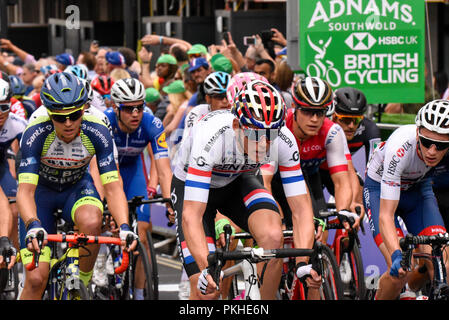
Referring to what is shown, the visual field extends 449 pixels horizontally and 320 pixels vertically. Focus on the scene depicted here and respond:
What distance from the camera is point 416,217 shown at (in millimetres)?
8180

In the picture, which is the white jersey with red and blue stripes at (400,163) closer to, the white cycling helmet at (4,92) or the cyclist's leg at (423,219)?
the cyclist's leg at (423,219)

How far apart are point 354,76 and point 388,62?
1.50 feet

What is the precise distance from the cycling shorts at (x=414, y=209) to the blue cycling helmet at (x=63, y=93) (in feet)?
8.30

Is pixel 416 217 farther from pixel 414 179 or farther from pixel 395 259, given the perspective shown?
pixel 395 259

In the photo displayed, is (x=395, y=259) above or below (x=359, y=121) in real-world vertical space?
below

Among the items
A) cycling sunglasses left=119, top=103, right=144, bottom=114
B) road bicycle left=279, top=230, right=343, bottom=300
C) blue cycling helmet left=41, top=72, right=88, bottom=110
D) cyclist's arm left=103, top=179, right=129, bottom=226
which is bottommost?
road bicycle left=279, top=230, right=343, bottom=300

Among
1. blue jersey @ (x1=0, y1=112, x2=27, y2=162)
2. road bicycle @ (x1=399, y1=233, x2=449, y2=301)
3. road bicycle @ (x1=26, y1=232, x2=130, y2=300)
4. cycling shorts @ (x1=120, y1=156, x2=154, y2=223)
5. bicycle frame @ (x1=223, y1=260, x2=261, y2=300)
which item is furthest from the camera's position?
cycling shorts @ (x1=120, y1=156, x2=154, y2=223)

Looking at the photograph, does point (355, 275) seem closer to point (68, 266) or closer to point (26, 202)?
point (68, 266)

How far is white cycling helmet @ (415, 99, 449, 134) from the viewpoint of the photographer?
23.8 feet

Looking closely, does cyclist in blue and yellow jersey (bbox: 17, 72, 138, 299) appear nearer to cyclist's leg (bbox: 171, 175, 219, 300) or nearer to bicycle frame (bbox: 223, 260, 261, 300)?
cyclist's leg (bbox: 171, 175, 219, 300)

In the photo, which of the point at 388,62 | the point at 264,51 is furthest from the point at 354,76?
the point at 264,51

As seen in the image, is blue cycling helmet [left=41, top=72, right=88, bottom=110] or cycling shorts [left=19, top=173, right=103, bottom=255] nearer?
blue cycling helmet [left=41, top=72, right=88, bottom=110]

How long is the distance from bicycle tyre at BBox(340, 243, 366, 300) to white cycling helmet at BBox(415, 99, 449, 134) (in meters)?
1.98

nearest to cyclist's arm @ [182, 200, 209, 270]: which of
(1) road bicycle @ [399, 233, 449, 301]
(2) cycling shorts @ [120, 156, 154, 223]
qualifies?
(1) road bicycle @ [399, 233, 449, 301]
